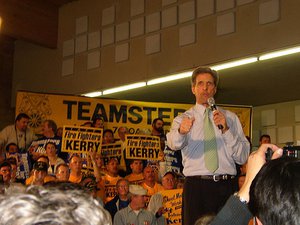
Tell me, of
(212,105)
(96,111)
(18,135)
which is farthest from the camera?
(96,111)

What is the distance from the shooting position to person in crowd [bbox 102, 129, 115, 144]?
24.8ft

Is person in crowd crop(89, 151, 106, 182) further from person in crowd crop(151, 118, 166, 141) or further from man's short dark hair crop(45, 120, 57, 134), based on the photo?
person in crowd crop(151, 118, 166, 141)

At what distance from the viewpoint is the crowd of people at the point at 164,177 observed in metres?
0.81

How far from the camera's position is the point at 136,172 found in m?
7.20

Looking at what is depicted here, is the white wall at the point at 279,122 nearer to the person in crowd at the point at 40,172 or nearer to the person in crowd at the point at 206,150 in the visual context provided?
the person in crowd at the point at 40,172

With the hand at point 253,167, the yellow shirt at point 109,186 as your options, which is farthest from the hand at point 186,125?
the yellow shirt at point 109,186

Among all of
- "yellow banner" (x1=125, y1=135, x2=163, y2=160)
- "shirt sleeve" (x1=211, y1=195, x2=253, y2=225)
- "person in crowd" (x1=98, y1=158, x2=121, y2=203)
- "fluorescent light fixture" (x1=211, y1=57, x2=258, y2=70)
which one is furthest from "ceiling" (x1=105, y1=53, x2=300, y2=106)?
"shirt sleeve" (x1=211, y1=195, x2=253, y2=225)

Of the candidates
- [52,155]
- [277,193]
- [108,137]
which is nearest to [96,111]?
[108,137]

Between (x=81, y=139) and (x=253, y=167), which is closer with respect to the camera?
(x=253, y=167)

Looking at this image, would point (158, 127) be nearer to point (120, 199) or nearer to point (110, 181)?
point (110, 181)

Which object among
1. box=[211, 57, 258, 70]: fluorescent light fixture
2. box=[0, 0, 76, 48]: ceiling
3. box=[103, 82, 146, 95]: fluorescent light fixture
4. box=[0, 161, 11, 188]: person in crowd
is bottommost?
box=[0, 161, 11, 188]: person in crowd

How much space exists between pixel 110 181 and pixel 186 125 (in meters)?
3.97

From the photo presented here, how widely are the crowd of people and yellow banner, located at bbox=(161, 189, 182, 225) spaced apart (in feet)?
0.18

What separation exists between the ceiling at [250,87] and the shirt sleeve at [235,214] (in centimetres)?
563
